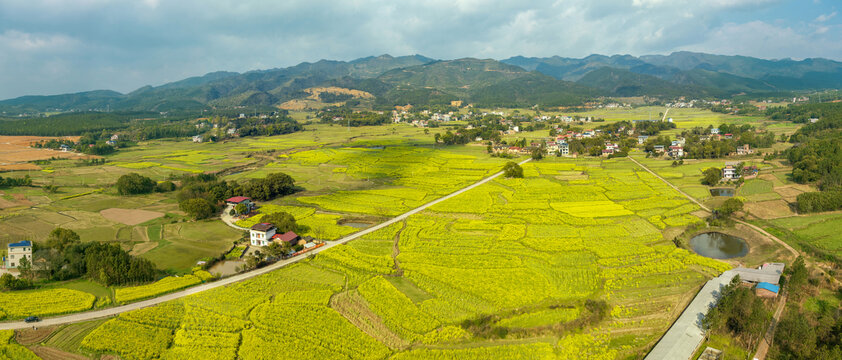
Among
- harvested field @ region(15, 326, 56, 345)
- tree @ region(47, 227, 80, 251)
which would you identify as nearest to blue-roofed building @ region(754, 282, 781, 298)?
harvested field @ region(15, 326, 56, 345)

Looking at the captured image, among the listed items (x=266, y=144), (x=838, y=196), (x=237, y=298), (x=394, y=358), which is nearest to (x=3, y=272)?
(x=237, y=298)

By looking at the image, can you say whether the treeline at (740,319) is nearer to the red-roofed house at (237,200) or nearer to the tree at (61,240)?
the red-roofed house at (237,200)

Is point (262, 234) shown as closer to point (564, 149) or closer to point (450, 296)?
point (450, 296)

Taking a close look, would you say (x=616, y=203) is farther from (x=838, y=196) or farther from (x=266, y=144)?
(x=266, y=144)

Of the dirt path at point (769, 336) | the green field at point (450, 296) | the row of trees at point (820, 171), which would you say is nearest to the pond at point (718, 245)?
the green field at point (450, 296)

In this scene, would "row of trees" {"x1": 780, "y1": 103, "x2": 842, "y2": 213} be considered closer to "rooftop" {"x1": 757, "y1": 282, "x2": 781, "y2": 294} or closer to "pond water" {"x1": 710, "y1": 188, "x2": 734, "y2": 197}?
"pond water" {"x1": 710, "y1": 188, "x2": 734, "y2": 197}

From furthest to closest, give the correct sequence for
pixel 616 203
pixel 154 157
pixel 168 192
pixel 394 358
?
pixel 154 157 → pixel 168 192 → pixel 616 203 → pixel 394 358
